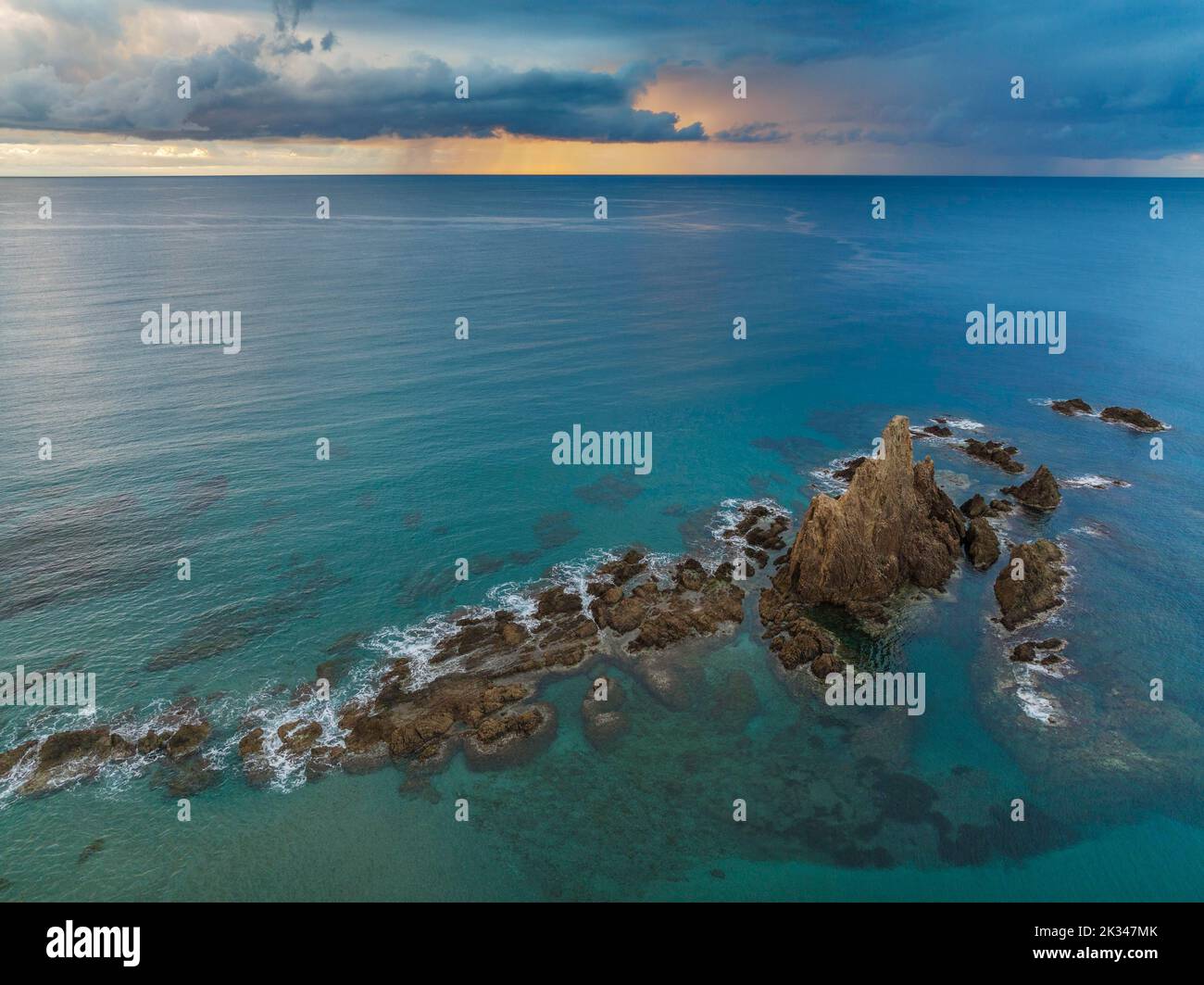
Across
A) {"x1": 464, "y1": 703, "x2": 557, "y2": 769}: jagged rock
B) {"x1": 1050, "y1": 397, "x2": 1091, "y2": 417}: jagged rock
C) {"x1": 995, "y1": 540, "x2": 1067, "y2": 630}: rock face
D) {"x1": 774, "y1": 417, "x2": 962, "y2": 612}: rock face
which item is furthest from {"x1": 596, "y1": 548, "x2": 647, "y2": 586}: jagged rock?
{"x1": 1050, "y1": 397, "x2": 1091, "y2": 417}: jagged rock

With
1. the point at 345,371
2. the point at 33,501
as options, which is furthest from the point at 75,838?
the point at 345,371

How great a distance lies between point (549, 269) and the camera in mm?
171750

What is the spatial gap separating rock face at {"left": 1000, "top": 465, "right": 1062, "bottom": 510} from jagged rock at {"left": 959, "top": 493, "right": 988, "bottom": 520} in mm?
5346

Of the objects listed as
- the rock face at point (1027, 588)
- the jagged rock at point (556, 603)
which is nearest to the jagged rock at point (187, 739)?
the jagged rock at point (556, 603)

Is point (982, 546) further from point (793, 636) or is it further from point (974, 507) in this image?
point (793, 636)

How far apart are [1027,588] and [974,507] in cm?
1289

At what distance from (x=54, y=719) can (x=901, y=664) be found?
55269mm

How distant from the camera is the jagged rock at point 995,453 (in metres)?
74.1

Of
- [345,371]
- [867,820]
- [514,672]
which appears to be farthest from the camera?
[345,371]

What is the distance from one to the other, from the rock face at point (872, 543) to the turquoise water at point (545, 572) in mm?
3633

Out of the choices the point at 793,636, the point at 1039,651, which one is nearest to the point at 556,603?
the point at 793,636

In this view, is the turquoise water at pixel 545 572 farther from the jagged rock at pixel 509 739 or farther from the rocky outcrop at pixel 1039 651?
the jagged rock at pixel 509 739

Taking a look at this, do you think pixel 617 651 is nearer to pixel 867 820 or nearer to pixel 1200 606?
pixel 867 820

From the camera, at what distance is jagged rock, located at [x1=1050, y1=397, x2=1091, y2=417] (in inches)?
3541
